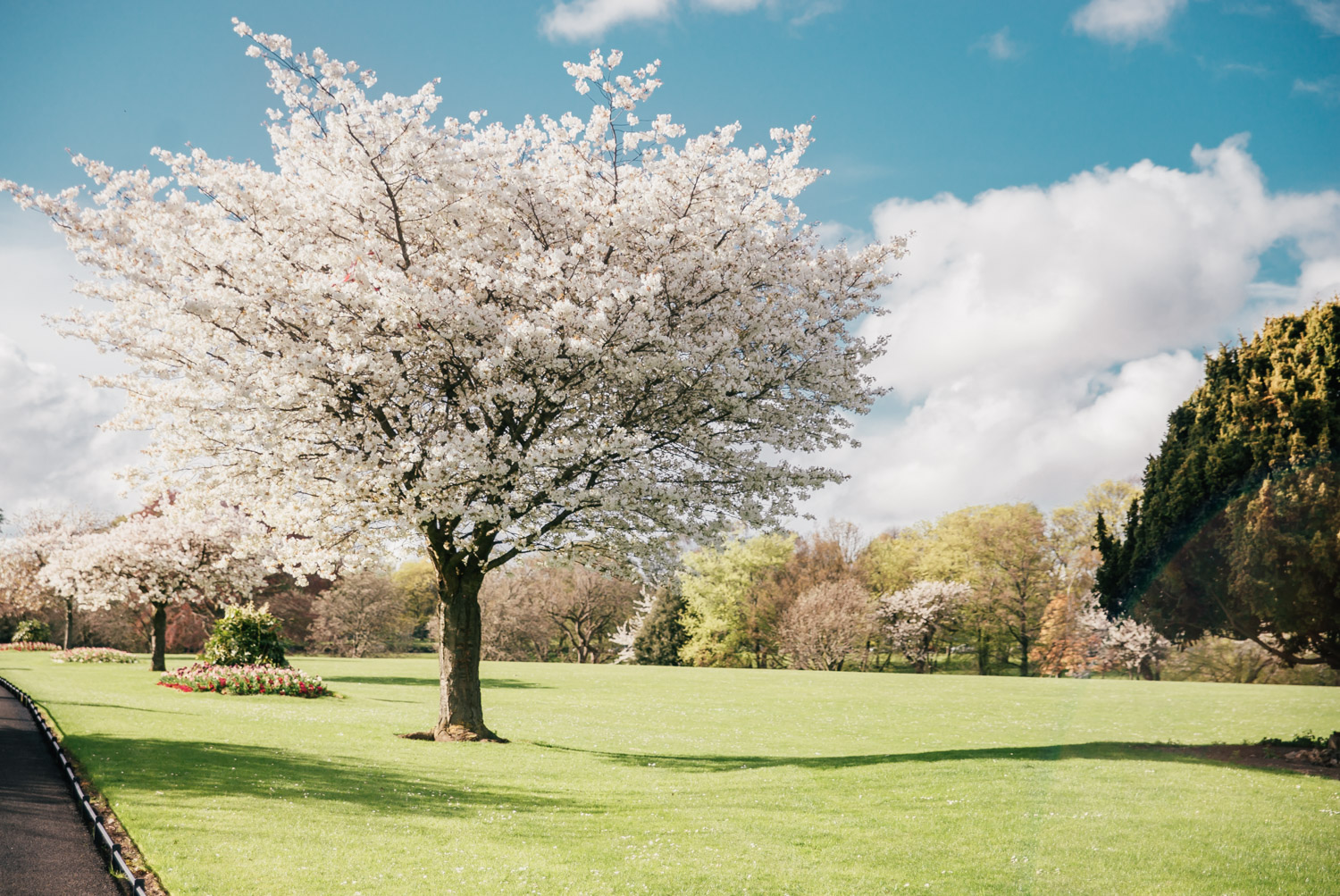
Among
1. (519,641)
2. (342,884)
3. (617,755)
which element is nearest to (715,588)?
(519,641)

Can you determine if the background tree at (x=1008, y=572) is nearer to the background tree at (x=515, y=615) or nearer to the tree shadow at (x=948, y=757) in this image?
the background tree at (x=515, y=615)

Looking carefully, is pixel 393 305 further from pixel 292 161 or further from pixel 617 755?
pixel 617 755

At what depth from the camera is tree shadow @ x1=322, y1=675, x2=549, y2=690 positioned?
1369 inches

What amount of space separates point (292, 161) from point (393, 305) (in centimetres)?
425

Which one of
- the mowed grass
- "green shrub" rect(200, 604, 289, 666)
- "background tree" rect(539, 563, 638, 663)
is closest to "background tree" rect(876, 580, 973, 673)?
"background tree" rect(539, 563, 638, 663)

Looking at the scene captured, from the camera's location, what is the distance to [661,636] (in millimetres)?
66875

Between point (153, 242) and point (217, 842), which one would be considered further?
point (153, 242)

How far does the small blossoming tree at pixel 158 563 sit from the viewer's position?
32.8 meters

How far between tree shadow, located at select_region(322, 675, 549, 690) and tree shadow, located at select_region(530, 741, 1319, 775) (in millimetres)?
19156

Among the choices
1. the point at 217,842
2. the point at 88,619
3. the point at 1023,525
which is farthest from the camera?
the point at 1023,525

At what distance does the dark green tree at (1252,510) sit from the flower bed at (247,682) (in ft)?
77.6

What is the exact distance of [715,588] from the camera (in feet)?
215

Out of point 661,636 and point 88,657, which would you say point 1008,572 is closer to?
point 661,636

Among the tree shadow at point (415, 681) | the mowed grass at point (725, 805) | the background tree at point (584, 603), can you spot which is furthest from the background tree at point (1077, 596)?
the background tree at point (584, 603)
